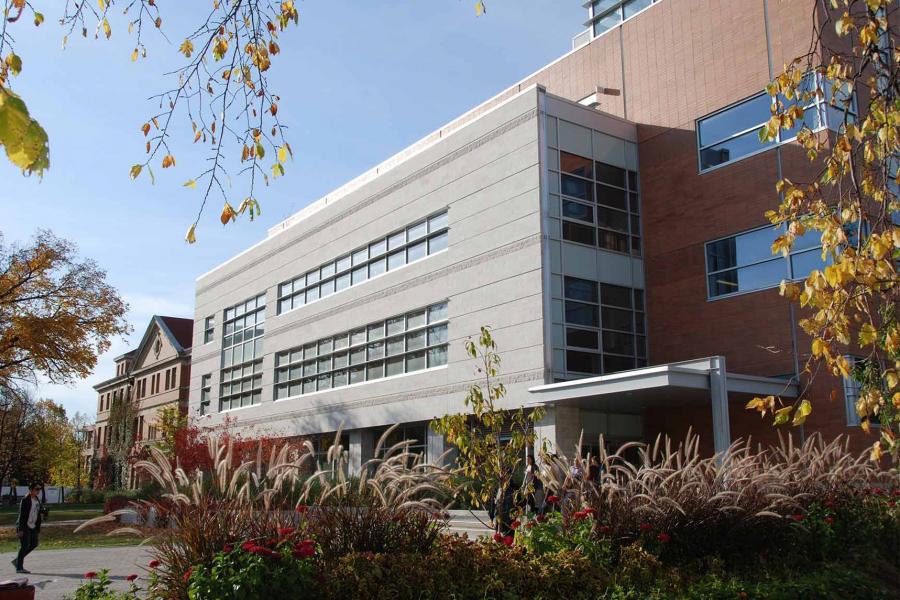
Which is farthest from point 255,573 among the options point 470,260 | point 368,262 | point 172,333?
point 172,333

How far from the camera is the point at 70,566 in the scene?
55.5 feet

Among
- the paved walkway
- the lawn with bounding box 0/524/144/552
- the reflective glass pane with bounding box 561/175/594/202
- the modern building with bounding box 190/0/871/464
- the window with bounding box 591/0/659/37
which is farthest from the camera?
the window with bounding box 591/0/659/37

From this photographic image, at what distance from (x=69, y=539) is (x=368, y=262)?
16.2 metres

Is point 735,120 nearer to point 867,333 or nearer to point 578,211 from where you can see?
point 578,211

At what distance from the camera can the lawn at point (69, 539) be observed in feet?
72.5

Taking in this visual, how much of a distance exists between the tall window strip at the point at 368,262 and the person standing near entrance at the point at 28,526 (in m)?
17.5

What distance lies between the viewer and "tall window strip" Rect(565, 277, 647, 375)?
27.0 metres

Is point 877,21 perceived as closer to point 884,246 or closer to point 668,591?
point 884,246

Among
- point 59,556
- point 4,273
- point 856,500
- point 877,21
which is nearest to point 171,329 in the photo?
point 4,273

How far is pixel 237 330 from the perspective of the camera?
156 ft

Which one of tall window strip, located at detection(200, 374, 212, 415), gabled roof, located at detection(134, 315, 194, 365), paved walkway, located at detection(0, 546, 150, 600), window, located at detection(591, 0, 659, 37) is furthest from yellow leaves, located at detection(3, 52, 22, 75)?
gabled roof, located at detection(134, 315, 194, 365)

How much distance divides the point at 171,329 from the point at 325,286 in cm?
3561

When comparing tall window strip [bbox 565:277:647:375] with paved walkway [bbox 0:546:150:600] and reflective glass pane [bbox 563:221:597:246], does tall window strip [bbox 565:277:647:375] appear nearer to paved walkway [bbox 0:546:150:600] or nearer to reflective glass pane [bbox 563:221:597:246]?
reflective glass pane [bbox 563:221:597:246]

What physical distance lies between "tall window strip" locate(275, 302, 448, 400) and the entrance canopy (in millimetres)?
6564
